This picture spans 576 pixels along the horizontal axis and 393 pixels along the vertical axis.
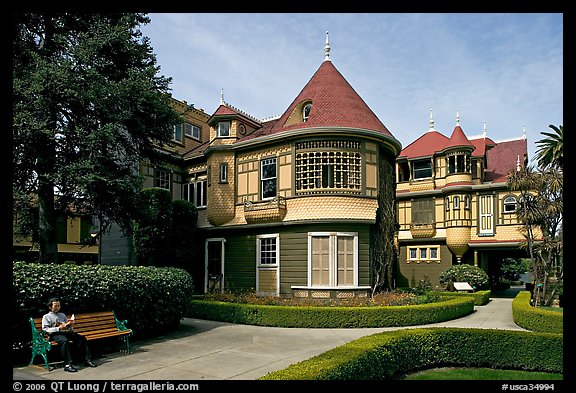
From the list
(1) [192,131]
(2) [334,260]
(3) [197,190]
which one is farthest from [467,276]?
(1) [192,131]

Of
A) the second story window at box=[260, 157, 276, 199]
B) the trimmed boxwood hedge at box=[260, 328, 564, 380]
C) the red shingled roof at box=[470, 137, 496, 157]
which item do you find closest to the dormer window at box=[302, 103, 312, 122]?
the second story window at box=[260, 157, 276, 199]

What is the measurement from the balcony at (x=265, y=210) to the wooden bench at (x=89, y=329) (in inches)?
396

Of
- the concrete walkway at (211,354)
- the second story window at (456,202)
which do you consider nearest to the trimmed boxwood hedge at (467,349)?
the concrete walkway at (211,354)

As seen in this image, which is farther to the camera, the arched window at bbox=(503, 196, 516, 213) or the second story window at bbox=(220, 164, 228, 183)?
the arched window at bbox=(503, 196, 516, 213)

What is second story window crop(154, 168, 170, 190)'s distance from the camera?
24.6 m

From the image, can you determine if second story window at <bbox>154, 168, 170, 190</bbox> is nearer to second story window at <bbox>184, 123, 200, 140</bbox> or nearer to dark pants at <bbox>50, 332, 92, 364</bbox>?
second story window at <bbox>184, 123, 200, 140</bbox>

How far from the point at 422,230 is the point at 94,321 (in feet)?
89.5

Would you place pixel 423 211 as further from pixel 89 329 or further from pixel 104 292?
pixel 89 329

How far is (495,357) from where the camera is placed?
10.2 meters

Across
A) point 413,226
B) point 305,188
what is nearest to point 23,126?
point 305,188

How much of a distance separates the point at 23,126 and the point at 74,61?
2.61 metres

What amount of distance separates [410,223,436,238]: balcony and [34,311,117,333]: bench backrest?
87.7 ft

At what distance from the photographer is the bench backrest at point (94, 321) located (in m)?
9.77
